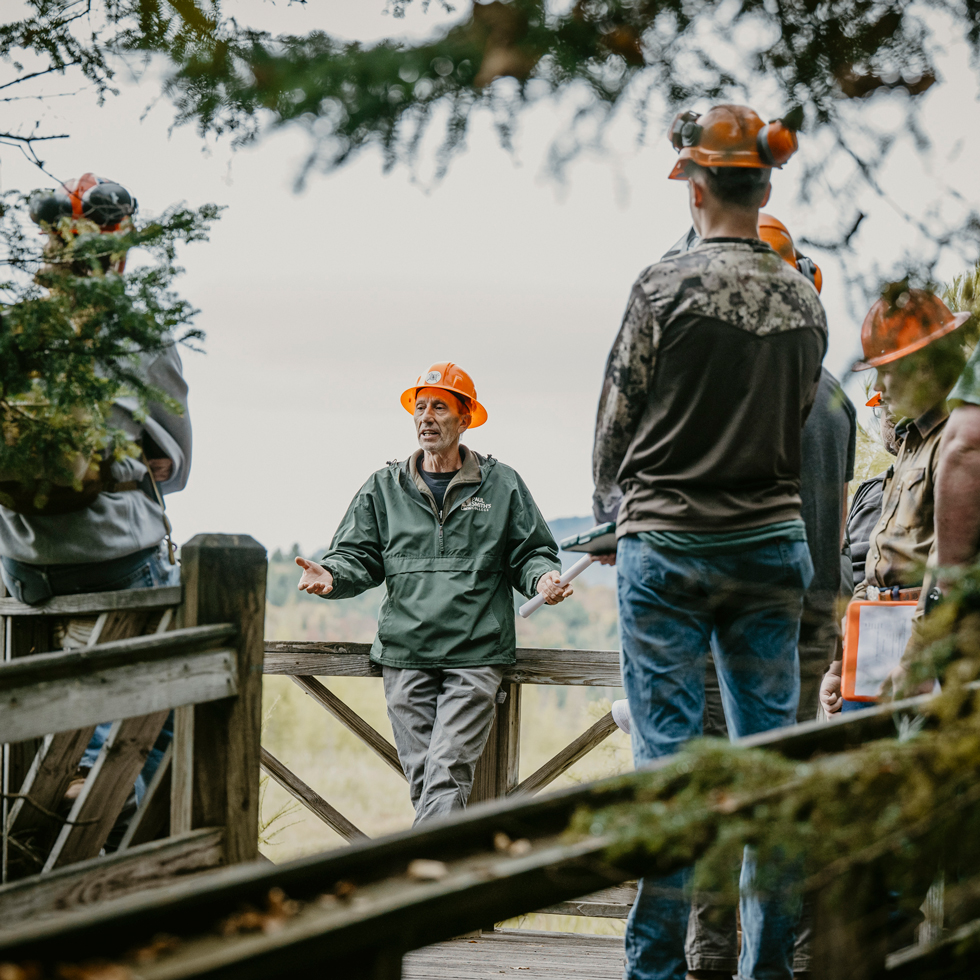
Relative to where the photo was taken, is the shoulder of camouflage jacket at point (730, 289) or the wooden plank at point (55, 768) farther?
the wooden plank at point (55, 768)

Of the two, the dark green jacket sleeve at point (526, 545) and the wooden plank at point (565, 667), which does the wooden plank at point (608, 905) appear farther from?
the dark green jacket sleeve at point (526, 545)

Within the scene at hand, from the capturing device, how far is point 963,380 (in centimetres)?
146

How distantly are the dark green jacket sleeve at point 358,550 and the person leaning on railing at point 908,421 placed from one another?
1707 millimetres

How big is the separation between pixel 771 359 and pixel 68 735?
6.11 ft

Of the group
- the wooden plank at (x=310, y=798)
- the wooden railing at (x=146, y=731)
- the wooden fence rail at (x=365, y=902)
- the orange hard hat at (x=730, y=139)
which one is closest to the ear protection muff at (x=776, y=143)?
the orange hard hat at (x=730, y=139)

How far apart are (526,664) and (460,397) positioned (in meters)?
1.10

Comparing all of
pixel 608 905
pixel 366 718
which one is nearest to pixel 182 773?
pixel 608 905

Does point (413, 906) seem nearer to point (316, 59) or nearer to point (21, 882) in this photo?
point (21, 882)

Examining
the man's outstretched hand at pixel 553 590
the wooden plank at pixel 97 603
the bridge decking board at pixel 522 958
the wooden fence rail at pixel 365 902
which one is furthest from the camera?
the man's outstretched hand at pixel 553 590

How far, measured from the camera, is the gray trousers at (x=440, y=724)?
3.26 m

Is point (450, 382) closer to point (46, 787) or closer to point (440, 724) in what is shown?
point (440, 724)

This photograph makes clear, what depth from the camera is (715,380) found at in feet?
6.66

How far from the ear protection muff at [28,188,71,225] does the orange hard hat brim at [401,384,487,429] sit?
1.75 meters

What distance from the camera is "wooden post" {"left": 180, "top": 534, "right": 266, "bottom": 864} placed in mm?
2014
